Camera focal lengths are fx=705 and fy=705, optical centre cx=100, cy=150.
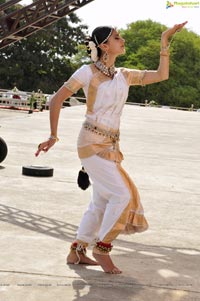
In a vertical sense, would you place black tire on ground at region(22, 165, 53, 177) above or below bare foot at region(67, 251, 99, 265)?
below

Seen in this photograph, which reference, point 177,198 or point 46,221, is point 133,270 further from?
point 177,198

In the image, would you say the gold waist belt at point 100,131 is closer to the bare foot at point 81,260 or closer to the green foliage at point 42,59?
the bare foot at point 81,260

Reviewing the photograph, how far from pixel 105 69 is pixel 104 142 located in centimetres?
53

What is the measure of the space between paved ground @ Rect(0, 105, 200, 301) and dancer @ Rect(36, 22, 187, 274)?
322 mm

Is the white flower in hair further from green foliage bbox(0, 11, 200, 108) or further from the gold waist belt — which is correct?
green foliage bbox(0, 11, 200, 108)

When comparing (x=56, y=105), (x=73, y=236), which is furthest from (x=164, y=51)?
(x=73, y=236)

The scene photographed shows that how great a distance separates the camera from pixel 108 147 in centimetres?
513

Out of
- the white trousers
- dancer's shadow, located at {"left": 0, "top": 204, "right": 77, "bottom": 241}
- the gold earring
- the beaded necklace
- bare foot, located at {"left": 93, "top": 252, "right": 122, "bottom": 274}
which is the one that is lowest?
dancer's shadow, located at {"left": 0, "top": 204, "right": 77, "bottom": 241}

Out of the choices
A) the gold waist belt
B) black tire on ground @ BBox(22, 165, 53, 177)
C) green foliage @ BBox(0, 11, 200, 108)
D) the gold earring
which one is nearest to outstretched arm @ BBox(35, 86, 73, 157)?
the gold waist belt

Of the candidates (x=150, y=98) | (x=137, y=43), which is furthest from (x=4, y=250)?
(x=137, y=43)

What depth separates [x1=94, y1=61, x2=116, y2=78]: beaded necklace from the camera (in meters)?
5.13

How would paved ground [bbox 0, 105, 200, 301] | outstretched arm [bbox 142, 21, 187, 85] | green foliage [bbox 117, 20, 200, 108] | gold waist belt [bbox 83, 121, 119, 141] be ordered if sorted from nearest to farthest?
paved ground [bbox 0, 105, 200, 301] → gold waist belt [bbox 83, 121, 119, 141] → outstretched arm [bbox 142, 21, 187, 85] → green foliage [bbox 117, 20, 200, 108]

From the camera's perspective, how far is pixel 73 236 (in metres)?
6.36

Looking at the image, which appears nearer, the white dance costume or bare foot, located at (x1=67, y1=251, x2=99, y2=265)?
the white dance costume
